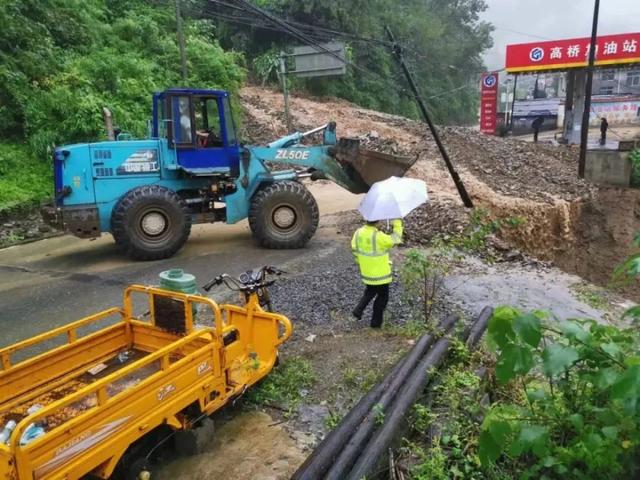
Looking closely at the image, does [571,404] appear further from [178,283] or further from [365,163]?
[365,163]

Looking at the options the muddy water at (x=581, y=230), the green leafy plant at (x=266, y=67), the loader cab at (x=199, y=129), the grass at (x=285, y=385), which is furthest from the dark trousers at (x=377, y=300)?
the green leafy plant at (x=266, y=67)

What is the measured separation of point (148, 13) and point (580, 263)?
61.0 ft

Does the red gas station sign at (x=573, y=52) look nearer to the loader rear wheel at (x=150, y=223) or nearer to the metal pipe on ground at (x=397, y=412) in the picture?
the loader rear wheel at (x=150, y=223)

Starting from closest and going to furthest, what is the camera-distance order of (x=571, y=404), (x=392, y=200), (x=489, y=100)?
(x=571, y=404) < (x=392, y=200) < (x=489, y=100)

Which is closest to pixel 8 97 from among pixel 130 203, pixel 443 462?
pixel 130 203

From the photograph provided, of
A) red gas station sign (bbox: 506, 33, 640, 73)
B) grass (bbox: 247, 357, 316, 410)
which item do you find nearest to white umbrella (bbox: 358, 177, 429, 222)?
grass (bbox: 247, 357, 316, 410)

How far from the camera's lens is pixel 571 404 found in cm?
320

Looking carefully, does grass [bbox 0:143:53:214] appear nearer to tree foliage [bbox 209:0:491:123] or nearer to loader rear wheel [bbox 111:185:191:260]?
loader rear wheel [bbox 111:185:191:260]

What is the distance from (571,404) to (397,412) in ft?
4.42

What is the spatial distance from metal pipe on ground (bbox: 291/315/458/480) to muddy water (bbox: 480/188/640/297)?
28.1ft

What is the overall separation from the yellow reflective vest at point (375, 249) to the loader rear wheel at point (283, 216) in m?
3.73

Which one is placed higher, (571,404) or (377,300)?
(571,404)

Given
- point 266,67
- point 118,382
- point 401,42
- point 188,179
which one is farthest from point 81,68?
point 401,42

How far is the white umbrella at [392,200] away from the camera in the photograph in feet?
19.8
